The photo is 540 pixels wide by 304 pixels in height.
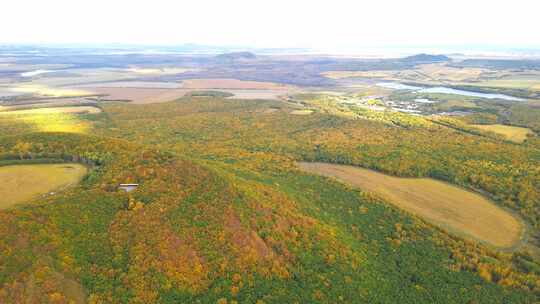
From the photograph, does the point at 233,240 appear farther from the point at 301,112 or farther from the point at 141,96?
the point at 141,96

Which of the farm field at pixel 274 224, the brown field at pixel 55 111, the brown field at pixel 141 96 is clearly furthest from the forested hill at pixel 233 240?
the brown field at pixel 141 96

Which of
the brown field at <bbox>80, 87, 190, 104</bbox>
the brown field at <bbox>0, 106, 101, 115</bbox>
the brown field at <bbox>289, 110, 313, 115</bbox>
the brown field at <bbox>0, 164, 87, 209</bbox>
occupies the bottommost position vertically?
the brown field at <bbox>0, 106, 101, 115</bbox>

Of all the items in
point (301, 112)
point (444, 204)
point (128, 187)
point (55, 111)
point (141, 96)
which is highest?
point (128, 187)

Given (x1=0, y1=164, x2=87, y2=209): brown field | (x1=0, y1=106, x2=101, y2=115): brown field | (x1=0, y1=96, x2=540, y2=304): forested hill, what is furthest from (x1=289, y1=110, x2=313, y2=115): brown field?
→ (x1=0, y1=164, x2=87, y2=209): brown field

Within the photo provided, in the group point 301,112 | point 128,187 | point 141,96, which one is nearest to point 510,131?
point 301,112

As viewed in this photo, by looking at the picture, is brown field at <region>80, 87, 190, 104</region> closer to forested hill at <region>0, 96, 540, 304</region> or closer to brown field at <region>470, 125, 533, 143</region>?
forested hill at <region>0, 96, 540, 304</region>

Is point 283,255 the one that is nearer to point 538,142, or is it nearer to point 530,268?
point 530,268

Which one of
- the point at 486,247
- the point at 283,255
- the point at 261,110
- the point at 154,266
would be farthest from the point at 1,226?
the point at 261,110
